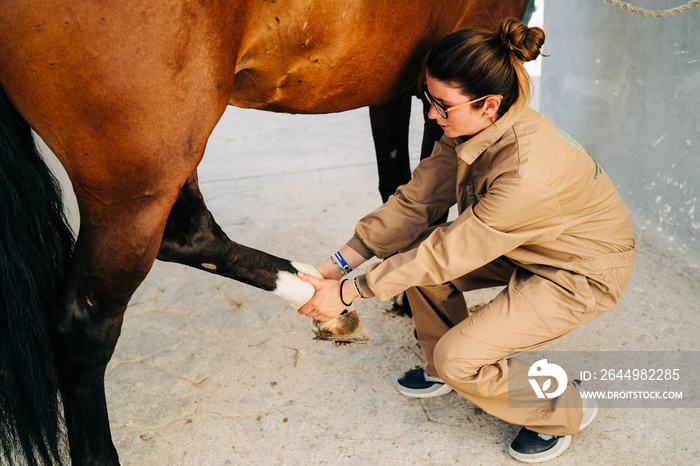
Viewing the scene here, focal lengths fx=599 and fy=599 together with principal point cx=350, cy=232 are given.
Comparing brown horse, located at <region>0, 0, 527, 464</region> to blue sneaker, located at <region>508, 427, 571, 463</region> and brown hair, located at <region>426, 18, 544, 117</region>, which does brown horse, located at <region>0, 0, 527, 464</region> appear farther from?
blue sneaker, located at <region>508, 427, 571, 463</region>

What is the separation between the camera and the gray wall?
2.37 metres

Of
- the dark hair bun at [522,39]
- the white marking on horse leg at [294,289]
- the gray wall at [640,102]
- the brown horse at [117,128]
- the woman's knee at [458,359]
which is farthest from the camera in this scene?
the gray wall at [640,102]

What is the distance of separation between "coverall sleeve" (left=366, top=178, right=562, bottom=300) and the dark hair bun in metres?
0.30

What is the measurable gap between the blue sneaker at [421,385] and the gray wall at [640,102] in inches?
49.4

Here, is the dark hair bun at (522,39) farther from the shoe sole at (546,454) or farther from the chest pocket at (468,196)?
the shoe sole at (546,454)

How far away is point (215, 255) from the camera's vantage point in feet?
5.34

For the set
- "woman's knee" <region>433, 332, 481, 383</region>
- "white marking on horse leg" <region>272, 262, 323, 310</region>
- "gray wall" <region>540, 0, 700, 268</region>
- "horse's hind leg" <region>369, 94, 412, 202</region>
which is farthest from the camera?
"gray wall" <region>540, 0, 700, 268</region>

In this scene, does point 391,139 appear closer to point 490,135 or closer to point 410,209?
point 410,209

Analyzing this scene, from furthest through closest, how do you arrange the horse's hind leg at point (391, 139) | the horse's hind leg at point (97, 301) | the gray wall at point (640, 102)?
the gray wall at point (640, 102) → the horse's hind leg at point (391, 139) → the horse's hind leg at point (97, 301)

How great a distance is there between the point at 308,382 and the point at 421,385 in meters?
0.37

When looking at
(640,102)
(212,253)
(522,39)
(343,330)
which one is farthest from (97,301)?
(640,102)

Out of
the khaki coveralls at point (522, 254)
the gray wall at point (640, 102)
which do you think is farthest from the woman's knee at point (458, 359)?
the gray wall at point (640, 102)

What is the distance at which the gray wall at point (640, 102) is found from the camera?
93.1 inches

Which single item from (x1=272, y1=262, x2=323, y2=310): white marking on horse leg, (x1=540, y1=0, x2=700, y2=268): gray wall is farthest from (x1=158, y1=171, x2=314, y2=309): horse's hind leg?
(x1=540, y1=0, x2=700, y2=268): gray wall
